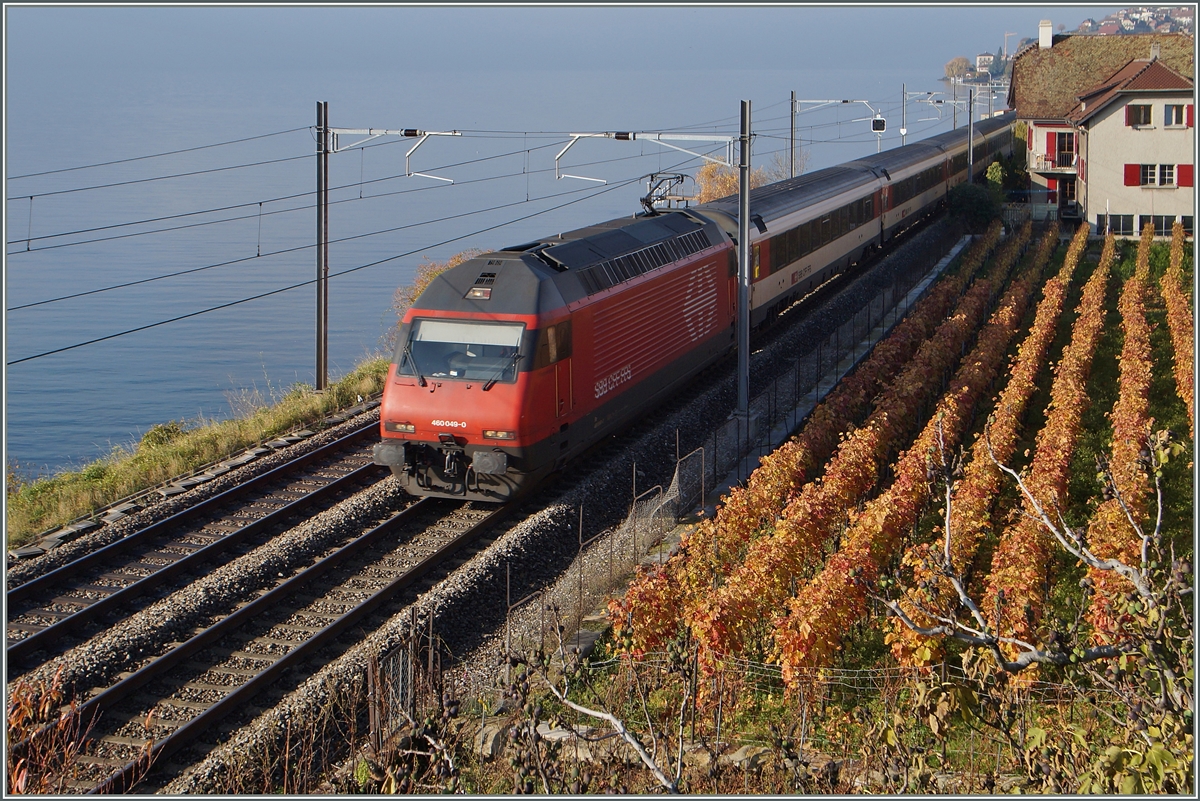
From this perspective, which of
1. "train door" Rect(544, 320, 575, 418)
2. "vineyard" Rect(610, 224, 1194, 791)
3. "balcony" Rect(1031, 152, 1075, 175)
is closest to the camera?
"vineyard" Rect(610, 224, 1194, 791)

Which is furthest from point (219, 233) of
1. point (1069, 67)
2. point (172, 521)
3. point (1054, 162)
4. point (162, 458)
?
point (172, 521)

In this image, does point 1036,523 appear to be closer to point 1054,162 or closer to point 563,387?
point 563,387

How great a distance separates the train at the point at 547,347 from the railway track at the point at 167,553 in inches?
71.2

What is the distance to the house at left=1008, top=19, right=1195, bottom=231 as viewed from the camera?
54656 mm

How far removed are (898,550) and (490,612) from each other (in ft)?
16.5

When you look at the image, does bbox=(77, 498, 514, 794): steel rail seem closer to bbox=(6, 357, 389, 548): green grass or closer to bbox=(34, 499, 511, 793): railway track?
bbox=(34, 499, 511, 793): railway track

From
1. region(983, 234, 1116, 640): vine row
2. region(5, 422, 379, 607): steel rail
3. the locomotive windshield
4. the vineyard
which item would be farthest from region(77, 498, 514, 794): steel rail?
region(983, 234, 1116, 640): vine row

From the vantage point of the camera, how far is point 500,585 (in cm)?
1425

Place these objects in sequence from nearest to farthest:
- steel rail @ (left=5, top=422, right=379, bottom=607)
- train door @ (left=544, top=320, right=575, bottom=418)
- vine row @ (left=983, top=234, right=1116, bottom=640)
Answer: vine row @ (left=983, top=234, right=1116, bottom=640) < steel rail @ (left=5, top=422, right=379, bottom=607) < train door @ (left=544, top=320, right=575, bottom=418)

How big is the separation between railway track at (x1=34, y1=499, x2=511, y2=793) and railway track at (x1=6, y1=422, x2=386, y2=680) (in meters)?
1.29

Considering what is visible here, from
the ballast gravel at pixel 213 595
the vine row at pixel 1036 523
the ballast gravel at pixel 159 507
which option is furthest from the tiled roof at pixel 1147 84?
the ballast gravel at pixel 213 595

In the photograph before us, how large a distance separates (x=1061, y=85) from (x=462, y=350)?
50.7 metres

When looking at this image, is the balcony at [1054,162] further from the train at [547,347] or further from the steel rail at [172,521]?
the steel rail at [172,521]

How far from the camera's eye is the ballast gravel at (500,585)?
1062 cm
